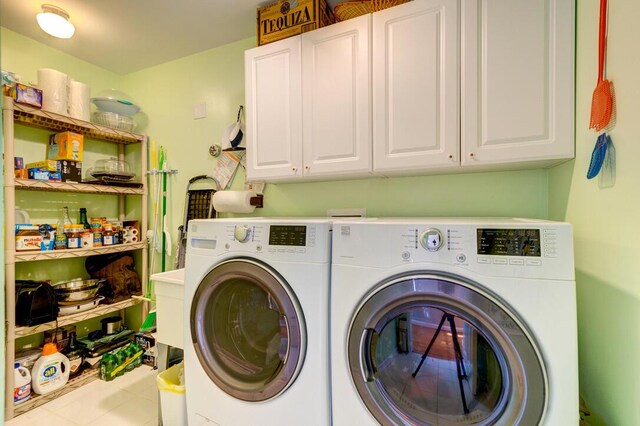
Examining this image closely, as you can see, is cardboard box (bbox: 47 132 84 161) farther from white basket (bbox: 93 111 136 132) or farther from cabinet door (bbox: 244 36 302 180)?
cabinet door (bbox: 244 36 302 180)

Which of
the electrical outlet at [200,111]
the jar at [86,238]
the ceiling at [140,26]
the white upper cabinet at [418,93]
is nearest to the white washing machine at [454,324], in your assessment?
the white upper cabinet at [418,93]

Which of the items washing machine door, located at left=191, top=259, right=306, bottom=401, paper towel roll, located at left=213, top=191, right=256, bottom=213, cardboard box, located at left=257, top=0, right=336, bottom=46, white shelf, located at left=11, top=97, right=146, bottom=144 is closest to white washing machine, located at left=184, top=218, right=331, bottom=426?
washing machine door, located at left=191, top=259, right=306, bottom=401

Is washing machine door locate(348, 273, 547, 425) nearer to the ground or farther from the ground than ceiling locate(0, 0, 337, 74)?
nearer to the ground

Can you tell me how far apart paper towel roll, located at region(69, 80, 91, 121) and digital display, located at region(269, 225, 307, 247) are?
6.65 ft

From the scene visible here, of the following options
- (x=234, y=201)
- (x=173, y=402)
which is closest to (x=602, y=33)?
(x=234, y=201)

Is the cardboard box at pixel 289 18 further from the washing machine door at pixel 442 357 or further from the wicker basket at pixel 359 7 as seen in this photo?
the washing machine door at pixel 442 357

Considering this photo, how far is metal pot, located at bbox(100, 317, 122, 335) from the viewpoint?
2.58m

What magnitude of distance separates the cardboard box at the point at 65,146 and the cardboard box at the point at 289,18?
1574mm

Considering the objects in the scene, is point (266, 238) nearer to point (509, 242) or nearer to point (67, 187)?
point (509, 242)

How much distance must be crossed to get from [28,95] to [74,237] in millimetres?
979

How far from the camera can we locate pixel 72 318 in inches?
84.0

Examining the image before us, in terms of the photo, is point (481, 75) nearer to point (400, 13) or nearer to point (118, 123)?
point (400, 13)

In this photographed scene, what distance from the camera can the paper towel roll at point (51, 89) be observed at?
2.10 meters

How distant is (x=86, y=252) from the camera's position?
2.25m
